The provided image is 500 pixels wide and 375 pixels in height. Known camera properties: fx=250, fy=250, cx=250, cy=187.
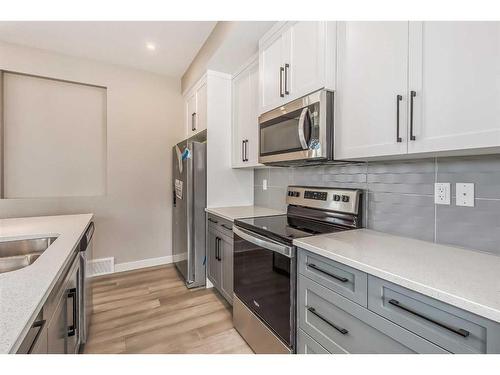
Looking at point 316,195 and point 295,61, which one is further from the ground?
point 295,61

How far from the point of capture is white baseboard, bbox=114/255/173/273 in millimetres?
3186

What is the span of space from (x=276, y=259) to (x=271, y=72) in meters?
1.40

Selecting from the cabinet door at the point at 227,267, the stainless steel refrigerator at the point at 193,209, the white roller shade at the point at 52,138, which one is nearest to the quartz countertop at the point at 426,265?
the cabinet door at the point at 227,267

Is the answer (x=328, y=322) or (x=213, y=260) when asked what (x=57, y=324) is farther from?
(x=213, y=260)

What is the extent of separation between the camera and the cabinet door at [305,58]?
58.7 inches

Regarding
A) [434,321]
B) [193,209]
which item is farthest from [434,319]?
[193,209]

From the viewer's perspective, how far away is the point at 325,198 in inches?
73.1

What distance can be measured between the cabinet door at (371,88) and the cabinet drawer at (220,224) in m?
1.13

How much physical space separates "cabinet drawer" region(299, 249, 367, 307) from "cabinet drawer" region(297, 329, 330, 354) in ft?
1.01

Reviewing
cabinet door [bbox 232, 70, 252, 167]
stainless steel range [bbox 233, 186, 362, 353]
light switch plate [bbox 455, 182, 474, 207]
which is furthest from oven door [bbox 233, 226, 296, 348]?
cabinet door [bbox 232, 70, 252, 167]

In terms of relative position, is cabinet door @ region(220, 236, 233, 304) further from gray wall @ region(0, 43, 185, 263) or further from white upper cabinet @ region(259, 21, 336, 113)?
gray wall @ region(0, 43, 185, 263)

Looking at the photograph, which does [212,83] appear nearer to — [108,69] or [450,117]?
[108,69]

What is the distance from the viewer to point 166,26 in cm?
234
